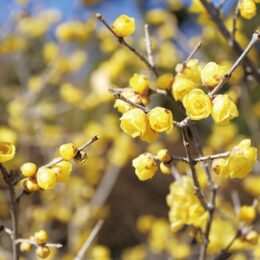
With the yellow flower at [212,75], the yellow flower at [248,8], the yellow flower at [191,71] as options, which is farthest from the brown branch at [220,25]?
the yellow flower at [212,75]

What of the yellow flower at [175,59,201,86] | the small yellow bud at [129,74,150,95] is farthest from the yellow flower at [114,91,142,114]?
the yellow flower at [175,59,201,86]

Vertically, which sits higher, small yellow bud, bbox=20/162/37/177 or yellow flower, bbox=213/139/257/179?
small yellow bud, bbox=20/162/37/177

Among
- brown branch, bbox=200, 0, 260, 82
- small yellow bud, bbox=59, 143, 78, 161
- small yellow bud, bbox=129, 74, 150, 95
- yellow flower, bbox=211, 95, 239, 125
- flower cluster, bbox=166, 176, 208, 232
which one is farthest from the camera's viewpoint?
brown branch, bbox=200, 0, 260, 82

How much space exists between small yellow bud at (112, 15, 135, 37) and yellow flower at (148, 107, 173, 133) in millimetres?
326

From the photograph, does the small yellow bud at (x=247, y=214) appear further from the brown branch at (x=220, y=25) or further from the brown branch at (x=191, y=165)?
the brown branch at (x=220, y=25)

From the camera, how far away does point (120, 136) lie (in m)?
4.10

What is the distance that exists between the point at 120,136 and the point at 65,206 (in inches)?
31.5

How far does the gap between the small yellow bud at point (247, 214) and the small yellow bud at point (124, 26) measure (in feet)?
1.94

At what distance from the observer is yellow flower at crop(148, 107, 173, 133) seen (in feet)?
2.94

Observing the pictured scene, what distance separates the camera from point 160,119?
0.90m

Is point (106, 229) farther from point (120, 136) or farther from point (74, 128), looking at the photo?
point (120, 136)

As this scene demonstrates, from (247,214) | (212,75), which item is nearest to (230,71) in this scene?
(212,75)

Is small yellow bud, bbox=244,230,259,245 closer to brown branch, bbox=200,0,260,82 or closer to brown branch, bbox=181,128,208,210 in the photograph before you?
brown branch, bbox=181,128,208,210

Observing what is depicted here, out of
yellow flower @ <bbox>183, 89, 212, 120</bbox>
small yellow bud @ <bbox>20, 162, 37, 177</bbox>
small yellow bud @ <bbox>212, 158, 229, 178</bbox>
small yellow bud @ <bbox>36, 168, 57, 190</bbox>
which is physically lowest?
small yellow bud @ <bbox>212, 158, 229, 178</bbox>
